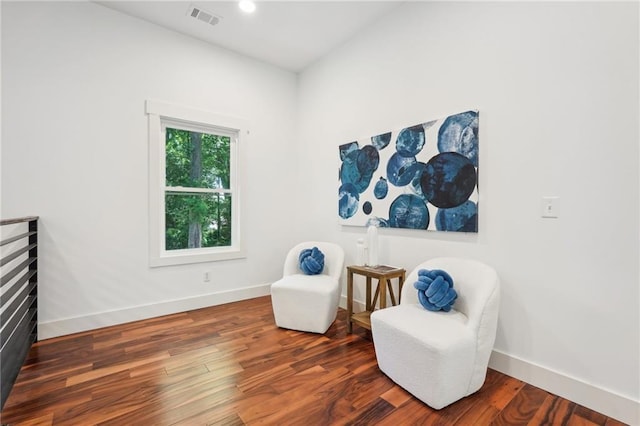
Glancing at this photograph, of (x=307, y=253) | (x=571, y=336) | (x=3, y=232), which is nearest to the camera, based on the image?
(x=571, y=336)

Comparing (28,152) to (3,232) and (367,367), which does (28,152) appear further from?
(367,367)

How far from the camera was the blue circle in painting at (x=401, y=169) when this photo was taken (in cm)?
262

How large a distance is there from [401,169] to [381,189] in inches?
11.3

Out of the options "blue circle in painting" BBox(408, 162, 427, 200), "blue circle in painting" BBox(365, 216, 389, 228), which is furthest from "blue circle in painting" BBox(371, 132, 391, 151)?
"blue circle in painting" BBox(365, 216, 389, 228)

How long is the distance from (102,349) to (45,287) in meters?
0.78

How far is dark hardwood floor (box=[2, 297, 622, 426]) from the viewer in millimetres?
1624

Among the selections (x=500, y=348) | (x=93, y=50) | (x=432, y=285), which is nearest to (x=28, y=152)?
(x=93, y=50)

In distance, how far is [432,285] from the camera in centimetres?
197

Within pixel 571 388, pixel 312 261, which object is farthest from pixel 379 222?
pixel 571 388

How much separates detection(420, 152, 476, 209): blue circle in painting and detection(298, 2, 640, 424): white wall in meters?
0.11

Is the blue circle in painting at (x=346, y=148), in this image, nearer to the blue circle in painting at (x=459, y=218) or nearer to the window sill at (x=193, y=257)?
the blue circle in painting at (x=459, y=218)

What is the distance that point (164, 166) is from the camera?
3229mm

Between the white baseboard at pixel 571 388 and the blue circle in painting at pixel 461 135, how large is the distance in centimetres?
137

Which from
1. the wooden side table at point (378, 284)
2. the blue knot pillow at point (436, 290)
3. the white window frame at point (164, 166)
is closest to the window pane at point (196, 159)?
the white window frame at point (164, 166)
